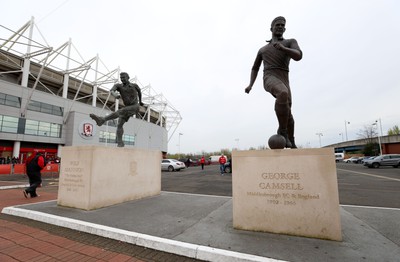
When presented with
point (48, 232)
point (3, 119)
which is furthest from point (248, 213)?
point (3, 119)

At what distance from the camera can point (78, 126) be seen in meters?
34.4

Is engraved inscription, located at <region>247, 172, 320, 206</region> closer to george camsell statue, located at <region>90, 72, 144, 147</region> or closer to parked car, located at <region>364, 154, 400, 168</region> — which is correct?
george camsell statue, located at <region>90, 72, 144, 147</region>

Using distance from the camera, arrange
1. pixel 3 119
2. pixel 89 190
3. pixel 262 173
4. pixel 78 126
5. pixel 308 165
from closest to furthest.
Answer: pixel 308 165, pixel 262 173, pixel 89 190, pixel 3 119, pixel 78 126

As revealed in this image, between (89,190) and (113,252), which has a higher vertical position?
(89,190)

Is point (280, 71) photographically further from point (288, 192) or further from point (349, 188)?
point (349, 188)

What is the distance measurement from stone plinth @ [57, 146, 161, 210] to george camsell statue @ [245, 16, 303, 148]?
4.22 m

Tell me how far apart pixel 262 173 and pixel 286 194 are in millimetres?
479

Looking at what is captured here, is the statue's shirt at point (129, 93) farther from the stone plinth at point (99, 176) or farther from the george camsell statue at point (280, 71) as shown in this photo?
the george camsell statue at point (280, 71)

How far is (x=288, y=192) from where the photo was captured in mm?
3340

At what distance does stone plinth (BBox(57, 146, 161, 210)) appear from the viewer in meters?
5.10

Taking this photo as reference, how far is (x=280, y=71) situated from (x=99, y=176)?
4.78m

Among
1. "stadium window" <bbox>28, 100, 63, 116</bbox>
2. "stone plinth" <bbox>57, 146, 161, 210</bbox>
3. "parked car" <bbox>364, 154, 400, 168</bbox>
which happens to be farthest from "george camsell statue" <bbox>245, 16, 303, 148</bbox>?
A: "stadium window" <bbox>28, 100, 63, 116</bbox>

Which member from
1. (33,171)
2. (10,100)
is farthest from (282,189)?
(10,100)

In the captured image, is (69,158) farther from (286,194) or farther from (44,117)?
(44,117)
